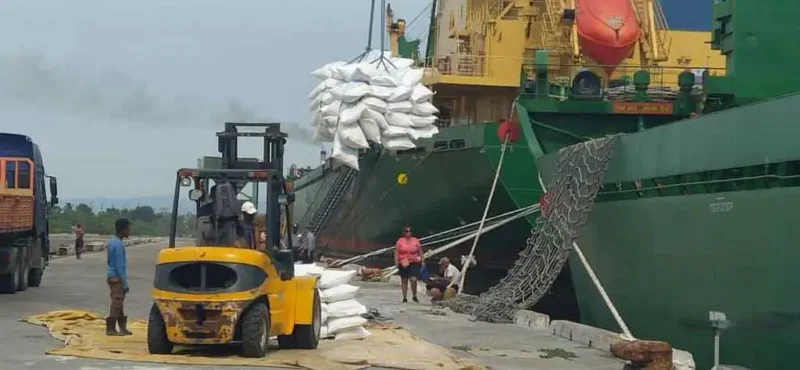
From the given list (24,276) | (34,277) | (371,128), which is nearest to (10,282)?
(24,276)

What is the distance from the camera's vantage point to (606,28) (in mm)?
Answer: 24016

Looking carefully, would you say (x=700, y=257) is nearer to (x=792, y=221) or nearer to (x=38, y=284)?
(x=792, y=221)

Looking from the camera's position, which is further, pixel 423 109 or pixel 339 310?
pixel 423 109

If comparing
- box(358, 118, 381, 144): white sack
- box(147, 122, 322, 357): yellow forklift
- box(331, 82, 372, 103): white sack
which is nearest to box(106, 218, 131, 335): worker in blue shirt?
box(147, 122, 322, 357): yellow forklift

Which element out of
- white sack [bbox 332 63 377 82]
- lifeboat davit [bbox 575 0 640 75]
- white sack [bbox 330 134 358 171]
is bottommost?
white sack [bbox 330 134 358 171]

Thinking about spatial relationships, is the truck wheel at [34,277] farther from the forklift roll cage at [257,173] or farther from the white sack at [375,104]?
the forklift roll cage at [257,173]

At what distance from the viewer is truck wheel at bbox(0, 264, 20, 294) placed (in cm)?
1983

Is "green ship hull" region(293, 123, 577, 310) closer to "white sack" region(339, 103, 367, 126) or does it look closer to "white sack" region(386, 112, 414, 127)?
"white sack" region(386, 112, 414, 127)

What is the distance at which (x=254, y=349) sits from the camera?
10859 mm

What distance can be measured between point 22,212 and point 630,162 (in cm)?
1096

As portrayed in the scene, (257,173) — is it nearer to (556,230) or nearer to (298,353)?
(298,353)

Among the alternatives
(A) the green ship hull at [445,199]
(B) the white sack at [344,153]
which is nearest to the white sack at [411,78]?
(A) the green ship hull at [445,199]

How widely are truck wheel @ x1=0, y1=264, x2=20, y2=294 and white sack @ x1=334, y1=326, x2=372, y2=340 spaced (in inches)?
356

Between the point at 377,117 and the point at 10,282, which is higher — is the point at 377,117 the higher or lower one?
the higher one
